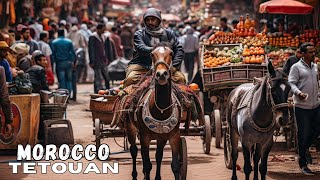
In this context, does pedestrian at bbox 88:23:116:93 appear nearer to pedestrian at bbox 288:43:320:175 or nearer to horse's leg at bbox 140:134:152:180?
pedestrian at bbox 288:43:320:175

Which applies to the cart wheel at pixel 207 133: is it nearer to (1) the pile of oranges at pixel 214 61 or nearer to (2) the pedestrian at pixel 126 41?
(1) the pile of oranges at pixel 214 61

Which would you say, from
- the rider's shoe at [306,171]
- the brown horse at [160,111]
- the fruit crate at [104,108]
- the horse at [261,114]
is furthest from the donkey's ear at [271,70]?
the fruit crate at [104,108]

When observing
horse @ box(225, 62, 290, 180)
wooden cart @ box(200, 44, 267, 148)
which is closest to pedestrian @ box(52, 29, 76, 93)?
wooden cart @ box(200, 44, 267, 148)

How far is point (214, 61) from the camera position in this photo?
690 inches

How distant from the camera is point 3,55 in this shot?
1407 centimetres

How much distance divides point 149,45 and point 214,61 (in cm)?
416

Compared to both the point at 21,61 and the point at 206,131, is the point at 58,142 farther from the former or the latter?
the point at 206,131

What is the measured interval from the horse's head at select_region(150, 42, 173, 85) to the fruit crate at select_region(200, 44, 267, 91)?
15.9ft

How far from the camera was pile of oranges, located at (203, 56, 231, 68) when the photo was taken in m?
17.3

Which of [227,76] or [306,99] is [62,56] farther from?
[306,99]

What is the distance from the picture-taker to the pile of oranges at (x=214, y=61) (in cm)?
1731

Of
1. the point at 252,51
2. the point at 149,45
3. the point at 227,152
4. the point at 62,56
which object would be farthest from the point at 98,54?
the point at 149,45

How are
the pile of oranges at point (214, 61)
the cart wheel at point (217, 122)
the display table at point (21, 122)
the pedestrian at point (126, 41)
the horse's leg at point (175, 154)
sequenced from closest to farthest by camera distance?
the horse's leg at point (175, 154) < the display table at point (21, 122) < the cart wheel at point (217, 122) < the pile of oranges at point (214, 61) < the pedestrian at point (126, 41)

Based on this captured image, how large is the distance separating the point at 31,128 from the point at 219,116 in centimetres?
315
